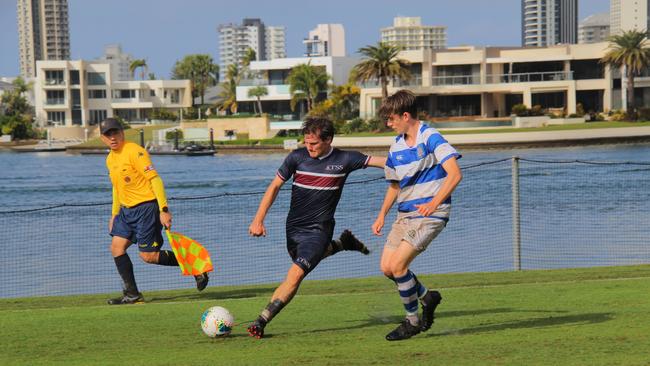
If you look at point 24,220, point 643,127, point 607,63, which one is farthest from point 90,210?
point 607,63

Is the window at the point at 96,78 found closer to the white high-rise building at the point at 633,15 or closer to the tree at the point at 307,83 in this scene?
the tree at the point at 307,83

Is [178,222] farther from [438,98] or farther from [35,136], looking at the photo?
[35,136]

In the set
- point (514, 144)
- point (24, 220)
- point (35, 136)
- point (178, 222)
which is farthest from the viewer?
point (35, 136)

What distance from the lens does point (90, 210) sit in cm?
4500

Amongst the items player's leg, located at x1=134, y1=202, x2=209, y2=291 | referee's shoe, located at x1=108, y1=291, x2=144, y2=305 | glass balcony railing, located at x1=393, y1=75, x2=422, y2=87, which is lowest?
referee's shoe, located at x1=108, y1=291, x2=144, y2=305

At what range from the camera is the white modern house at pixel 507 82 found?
9094 cm

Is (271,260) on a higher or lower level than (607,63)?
lower

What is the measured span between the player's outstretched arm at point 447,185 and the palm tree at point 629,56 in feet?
268

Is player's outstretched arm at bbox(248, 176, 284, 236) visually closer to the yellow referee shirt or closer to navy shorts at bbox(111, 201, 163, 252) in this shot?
the yellow referee shirt

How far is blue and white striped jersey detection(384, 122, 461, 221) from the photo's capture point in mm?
8289

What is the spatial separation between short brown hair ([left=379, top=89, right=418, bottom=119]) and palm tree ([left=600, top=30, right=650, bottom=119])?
8145 centimetres

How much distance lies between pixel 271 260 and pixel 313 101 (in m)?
80.8

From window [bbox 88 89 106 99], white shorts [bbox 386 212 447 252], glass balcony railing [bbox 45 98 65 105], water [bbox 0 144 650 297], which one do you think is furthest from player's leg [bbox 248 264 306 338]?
window [bbox 88 89 106 99]

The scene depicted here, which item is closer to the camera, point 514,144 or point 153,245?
point 153,245
